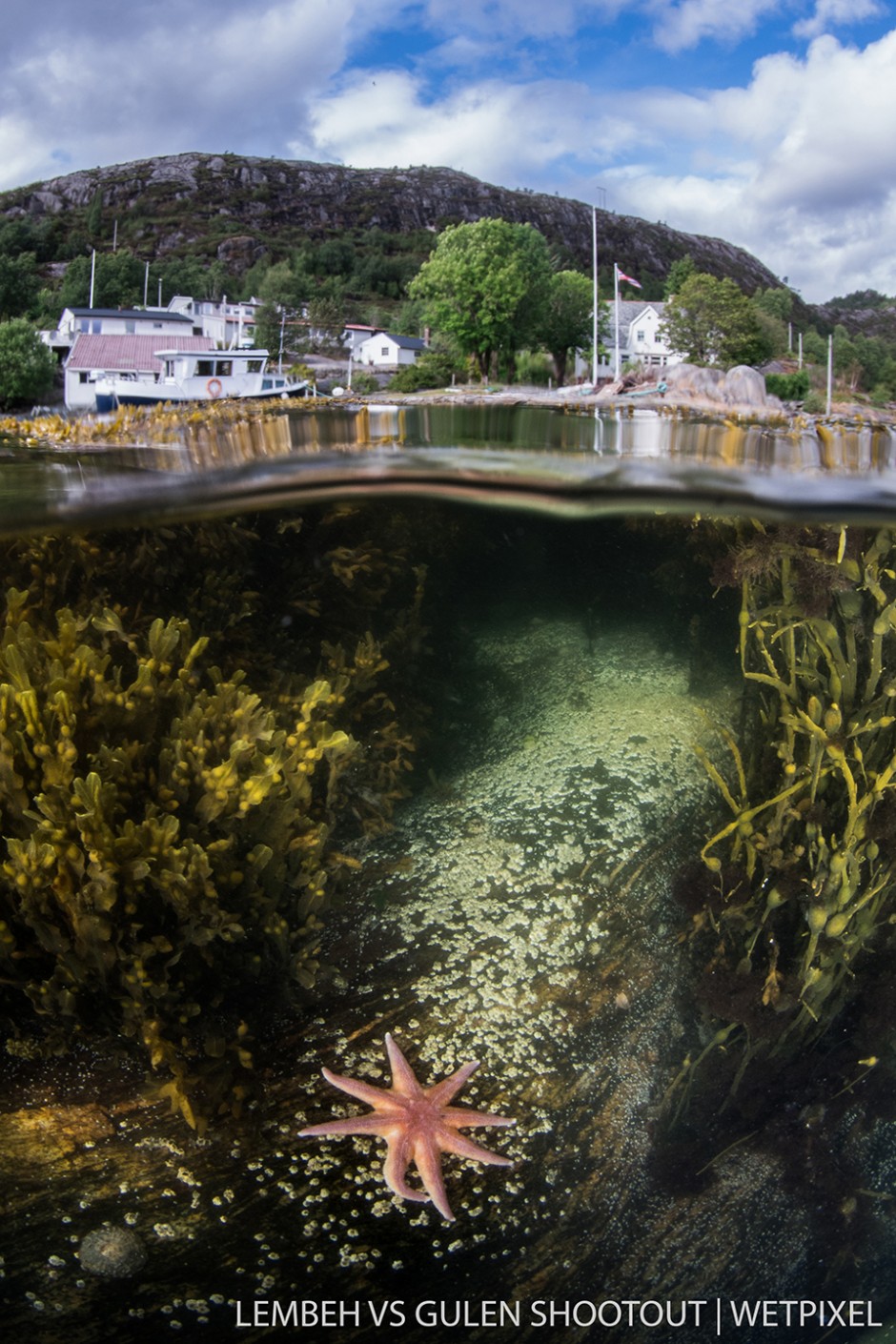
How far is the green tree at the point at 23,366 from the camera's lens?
234 inches

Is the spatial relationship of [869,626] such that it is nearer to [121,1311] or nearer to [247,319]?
[121,1311]

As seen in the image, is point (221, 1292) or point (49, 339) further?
point (49, 339)

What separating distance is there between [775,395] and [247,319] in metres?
5.74

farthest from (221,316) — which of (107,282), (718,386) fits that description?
(718,386)

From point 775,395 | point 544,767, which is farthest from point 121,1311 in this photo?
point 775,395

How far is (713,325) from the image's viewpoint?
8.00 metres

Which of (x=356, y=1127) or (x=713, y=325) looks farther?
(x=713, y=325)

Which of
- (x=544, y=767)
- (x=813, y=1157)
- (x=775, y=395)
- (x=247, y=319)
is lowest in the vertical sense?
(x=813, y=1157)

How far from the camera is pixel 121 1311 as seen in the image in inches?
105

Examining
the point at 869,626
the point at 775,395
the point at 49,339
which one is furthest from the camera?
the point at 49,339

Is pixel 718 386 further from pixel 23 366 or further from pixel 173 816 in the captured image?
pixel 23 366

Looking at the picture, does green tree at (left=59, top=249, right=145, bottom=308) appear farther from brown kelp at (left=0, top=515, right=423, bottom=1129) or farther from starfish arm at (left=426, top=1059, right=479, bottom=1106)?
starfish arm at (left=426, top=1059, right=479, bottom=1106)

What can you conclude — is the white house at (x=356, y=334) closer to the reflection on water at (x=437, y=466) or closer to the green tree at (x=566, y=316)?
the green tree at (x=566, y=316)

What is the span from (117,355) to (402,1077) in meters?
6.36
